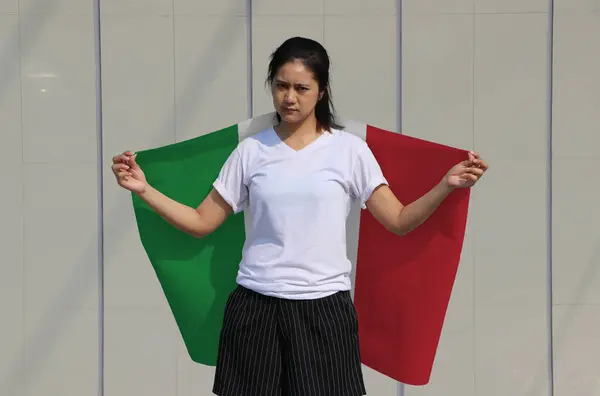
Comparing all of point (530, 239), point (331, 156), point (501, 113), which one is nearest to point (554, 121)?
point (501, 113)

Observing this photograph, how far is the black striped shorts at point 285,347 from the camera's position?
80.7 inches

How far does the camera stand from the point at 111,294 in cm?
305

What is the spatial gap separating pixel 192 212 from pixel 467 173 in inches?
27.9

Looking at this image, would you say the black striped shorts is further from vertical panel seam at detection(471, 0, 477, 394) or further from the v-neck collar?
vertical panel seam at detection(471, 0, 477, 394)

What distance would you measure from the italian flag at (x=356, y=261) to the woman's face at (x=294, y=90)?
0.33 metres

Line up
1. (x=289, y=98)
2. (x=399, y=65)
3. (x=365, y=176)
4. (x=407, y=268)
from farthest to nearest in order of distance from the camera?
(x=399, y=65) → (x=407, y=268) → (x=365, y=176) → (x=289, y=98)

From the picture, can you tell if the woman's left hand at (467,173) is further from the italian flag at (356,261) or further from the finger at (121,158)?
the finger at (121,158)

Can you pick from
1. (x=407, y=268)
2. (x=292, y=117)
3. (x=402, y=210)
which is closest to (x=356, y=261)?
(x=407, y=268)

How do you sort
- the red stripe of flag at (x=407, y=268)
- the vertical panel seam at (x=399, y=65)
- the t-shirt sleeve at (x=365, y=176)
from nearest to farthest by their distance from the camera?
1. the t-shirt sleeve at (x=365, y=176)
2. the red stripe of flag at (x=407, y=268)
3. the vertical panel seam at (x=399, y=65)

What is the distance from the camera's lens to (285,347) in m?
2.09

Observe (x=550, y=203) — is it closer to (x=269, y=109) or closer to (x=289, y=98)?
(x=269, y=109)

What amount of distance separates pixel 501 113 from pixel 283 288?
1.28 meters

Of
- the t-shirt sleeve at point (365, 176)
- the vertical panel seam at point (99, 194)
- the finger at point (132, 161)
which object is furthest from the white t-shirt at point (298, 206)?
the vertical panel seam at point (99, 194)

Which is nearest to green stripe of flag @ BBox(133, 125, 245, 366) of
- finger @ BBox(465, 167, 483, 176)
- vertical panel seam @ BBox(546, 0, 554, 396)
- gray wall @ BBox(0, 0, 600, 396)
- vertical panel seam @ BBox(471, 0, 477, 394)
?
gray wall @ BBox(0, 0, 600, 396)
